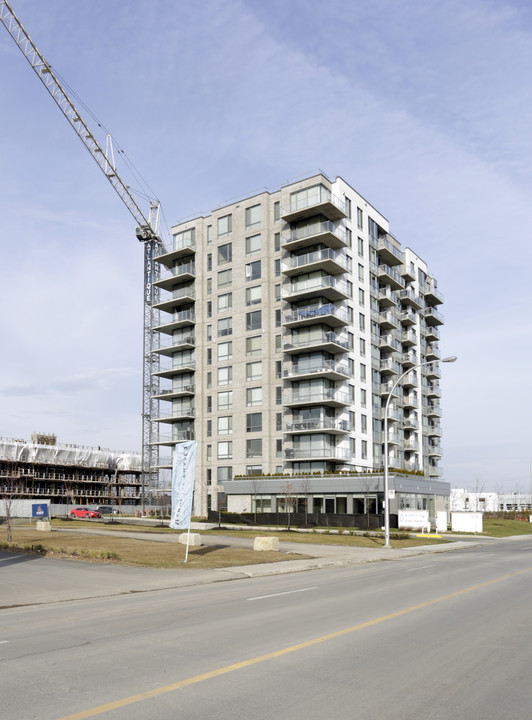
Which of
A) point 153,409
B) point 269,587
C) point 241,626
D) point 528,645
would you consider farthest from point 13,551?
point 153,409

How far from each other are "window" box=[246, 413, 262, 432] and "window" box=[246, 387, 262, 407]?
3.61ft

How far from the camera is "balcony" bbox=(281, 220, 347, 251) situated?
61719 mm

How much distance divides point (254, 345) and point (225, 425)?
8964mm

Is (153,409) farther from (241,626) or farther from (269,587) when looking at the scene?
(241,626)

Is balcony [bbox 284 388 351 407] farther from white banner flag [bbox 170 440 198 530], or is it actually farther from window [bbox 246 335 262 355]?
white banner flag [bbox 170 440 198 530]

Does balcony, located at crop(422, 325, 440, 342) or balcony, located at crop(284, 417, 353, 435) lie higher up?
balcony, located at crop(422, 325, 440, 342)

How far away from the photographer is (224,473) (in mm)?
67875

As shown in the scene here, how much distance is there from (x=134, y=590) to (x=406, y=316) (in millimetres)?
66082

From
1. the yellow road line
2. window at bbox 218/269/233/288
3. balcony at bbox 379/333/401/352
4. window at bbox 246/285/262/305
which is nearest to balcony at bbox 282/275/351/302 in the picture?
window at bbox 246/285/262/305

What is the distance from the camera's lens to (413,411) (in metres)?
81.2

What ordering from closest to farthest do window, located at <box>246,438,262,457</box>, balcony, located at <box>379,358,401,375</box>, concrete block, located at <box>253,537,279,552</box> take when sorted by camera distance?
concrete block, located at <box>253,537,279,552</box>
window, located at <box>246,438,262,457</box>
balcony, located at <box>379,358,401,375</box>

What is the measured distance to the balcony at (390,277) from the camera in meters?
72.1

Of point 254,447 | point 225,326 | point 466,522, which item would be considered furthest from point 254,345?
point 466,522

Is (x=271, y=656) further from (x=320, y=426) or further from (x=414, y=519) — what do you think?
(x=320, y=426)
